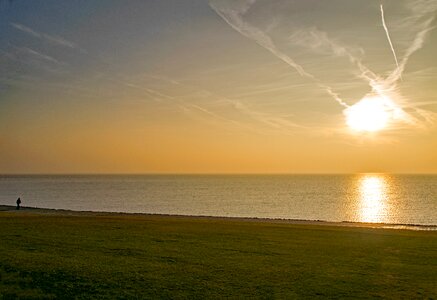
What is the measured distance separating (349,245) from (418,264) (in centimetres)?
668

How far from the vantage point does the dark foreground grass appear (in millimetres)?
18203

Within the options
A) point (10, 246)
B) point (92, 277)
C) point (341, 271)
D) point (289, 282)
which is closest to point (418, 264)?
point (341, 271)

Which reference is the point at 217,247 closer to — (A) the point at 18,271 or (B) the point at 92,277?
(B) the point at 92,277

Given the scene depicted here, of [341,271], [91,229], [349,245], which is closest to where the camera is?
[341,271]

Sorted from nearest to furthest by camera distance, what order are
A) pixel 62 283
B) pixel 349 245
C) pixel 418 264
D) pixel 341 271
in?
pixel 62 283 → pixel 341 271 → pixel 418 264 → pixel 349 245

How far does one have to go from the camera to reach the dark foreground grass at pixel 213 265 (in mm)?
18203

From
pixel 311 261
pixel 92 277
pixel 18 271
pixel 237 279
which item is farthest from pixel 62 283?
pixel 311 261

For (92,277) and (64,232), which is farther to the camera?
(64,232)

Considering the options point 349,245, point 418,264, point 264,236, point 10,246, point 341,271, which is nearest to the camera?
point 341,271

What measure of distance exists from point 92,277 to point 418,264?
59.6ft

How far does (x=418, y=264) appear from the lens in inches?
927

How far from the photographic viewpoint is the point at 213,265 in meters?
22.8

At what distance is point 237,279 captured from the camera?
65.9ft

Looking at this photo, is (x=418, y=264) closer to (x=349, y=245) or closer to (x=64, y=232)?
(x=349, y=245)
